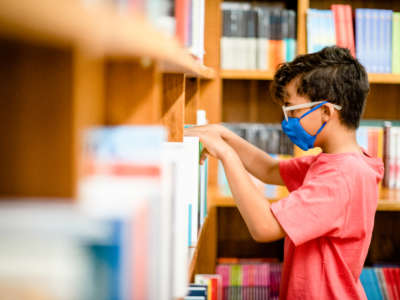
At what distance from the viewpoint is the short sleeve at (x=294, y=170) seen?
159 centimetres

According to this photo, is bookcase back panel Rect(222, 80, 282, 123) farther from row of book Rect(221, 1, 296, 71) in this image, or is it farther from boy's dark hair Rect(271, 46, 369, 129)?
boy's dark hair Rect(271, 46, 369, 129)

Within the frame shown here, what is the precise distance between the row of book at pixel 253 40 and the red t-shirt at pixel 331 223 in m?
0.90

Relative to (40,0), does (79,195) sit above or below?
below

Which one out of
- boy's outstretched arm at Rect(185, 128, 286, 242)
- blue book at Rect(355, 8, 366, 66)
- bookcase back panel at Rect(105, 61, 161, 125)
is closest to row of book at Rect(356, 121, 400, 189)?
blue book at Rect(355, 8, 366, 66)

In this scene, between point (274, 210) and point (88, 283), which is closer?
point (88, 283)

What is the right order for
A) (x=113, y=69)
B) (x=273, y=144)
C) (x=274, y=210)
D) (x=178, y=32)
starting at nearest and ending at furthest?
(x=113, y=69) → (x=178, y=32) → (x=274, y=210) → (x=273, y=144)

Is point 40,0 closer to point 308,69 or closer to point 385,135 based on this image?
point 308,69

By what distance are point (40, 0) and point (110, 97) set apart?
42 centimetres

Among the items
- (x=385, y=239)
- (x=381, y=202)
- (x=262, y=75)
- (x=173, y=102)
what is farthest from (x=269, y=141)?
(x=173, y=102)

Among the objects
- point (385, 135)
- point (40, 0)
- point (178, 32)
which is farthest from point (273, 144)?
point (40, 0)

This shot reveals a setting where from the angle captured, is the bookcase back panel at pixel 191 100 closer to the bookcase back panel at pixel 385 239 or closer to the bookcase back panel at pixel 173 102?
the bookcase back panel at pixel 173 102

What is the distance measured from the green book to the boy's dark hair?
34.4 inches

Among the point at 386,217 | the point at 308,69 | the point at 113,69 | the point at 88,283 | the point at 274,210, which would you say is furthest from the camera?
the point at 386,217

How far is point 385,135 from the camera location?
223 centimetres
